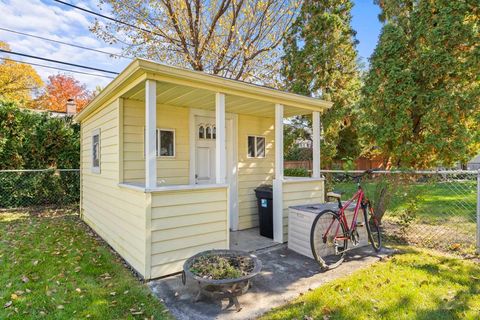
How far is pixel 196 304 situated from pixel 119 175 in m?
2.44

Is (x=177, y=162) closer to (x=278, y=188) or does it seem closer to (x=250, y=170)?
(x=250, y=170)

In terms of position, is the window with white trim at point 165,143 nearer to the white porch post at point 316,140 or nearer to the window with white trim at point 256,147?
the window with white trim at point 256,147

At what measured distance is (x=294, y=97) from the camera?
477cm

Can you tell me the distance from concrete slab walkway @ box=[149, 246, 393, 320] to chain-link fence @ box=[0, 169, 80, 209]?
684 cm

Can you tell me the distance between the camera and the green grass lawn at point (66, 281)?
2.60 metres

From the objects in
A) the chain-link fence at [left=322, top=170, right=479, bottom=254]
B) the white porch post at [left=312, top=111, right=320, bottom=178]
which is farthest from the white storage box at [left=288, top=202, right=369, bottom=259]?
the white porch post at [left=312, top=111, right=320, bottom=178]

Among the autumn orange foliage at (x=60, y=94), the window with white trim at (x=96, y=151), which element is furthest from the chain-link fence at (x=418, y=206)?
the autumn orange foliage at (x=60, y=94)

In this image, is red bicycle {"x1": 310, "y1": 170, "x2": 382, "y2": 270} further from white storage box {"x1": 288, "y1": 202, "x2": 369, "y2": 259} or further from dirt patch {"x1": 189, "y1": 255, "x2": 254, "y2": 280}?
dirt patch {"x1": 189, "y1": 255, "x2": 254, "y2": 280}

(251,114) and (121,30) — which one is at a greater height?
(121,30)

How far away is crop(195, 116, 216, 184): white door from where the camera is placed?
523 cm

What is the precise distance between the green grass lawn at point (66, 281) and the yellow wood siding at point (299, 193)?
2561 millimetres

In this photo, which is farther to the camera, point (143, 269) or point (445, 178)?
point (445, 178)

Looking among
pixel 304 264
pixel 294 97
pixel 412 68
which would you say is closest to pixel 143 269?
pixel 304 264

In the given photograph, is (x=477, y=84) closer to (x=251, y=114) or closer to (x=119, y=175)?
(x=251, y=114)
